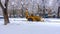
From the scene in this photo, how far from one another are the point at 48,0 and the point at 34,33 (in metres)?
24.8

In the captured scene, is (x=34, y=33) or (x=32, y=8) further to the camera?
(x=32, y=8)

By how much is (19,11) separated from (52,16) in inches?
255

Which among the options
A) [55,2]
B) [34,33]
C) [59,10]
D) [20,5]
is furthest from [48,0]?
[34,33]

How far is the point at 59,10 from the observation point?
31375 millimetres

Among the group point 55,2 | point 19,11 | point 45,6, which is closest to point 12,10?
point 19,11

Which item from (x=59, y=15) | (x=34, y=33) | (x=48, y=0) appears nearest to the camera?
(x=34, y=33)

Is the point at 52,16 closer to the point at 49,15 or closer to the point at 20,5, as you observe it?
the point at 49,15

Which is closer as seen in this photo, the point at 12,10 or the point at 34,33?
the point at 34,33

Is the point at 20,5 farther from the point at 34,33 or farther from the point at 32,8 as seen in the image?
the point at 34,33

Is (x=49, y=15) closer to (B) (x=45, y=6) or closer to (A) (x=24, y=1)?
(B) (x=45, y=6)

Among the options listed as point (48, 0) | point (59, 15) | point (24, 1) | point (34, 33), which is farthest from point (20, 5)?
point (34, 33)

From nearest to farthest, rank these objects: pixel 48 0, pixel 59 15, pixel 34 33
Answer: pixel 34 33 < pixel 59 15 < pixel 48 0

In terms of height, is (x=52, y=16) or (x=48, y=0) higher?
(x=48, y=0)

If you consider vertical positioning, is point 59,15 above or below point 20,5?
below
